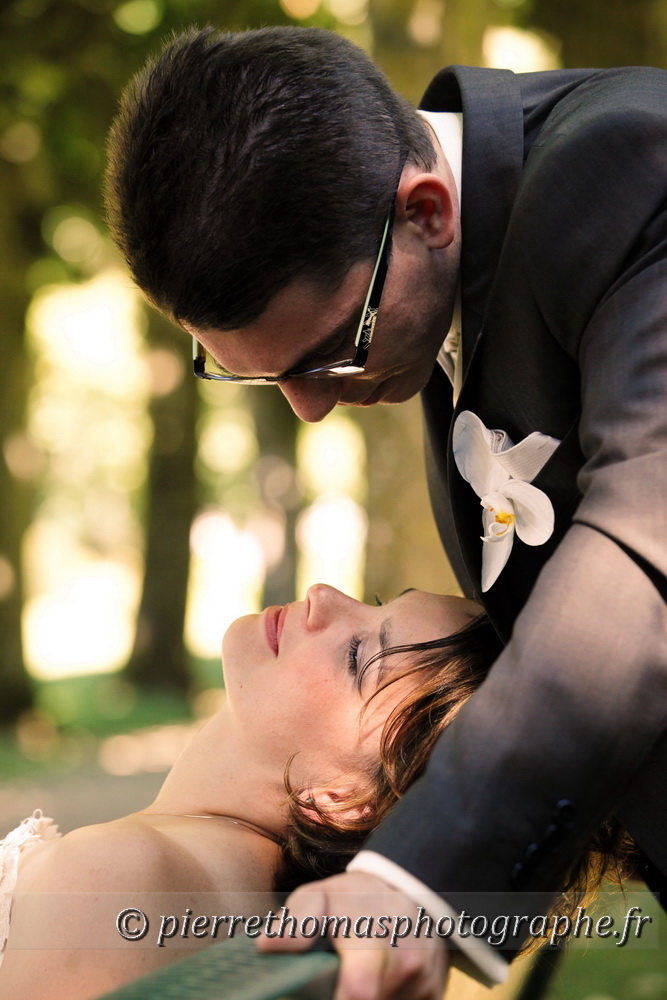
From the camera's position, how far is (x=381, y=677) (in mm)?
2713

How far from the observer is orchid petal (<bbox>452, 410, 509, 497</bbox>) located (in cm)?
224

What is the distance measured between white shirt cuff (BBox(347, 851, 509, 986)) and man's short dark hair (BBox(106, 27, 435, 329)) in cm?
110

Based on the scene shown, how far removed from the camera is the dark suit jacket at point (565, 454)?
1.50 metres

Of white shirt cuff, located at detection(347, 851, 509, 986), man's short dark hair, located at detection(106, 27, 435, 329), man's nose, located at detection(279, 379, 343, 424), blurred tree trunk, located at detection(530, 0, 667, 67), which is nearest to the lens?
white shirt cuff, located at detection(347, 851, 509, 986)

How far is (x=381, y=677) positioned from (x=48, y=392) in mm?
20801

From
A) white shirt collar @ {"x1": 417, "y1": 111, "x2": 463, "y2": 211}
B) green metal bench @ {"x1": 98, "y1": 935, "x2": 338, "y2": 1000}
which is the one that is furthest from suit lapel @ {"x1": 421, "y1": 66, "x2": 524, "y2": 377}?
green metal bench @ {"x1": 98, "y1": 935, "x2": 338, "y2": 1000}

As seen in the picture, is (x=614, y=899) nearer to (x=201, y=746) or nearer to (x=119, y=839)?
(x=201, y=746)

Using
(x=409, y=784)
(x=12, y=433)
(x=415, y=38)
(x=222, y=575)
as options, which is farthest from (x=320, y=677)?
(x=222, y=575)

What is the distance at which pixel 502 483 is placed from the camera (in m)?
2.23

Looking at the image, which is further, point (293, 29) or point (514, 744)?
point (293, 29)

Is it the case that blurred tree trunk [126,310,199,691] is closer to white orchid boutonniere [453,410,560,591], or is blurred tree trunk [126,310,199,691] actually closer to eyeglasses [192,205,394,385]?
eyeglasses [192,205,394,385]

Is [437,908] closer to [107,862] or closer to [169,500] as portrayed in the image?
[107,862]

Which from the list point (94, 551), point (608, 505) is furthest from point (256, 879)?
point (94, 551)

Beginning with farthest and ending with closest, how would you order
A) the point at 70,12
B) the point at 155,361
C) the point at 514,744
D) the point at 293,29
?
the point at 155,361
the point at 70,12
the point at 293,29
the point at 514,744
